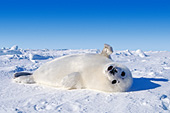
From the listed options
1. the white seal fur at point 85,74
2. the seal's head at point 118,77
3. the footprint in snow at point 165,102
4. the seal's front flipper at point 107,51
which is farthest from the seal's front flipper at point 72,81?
the footprint in snow at point 165,102

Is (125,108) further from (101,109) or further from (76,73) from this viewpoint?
(76,73)

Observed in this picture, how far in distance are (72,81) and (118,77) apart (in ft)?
3.00

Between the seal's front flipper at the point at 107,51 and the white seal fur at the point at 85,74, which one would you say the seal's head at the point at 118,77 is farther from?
the seal's front flipper at the point at 107,51

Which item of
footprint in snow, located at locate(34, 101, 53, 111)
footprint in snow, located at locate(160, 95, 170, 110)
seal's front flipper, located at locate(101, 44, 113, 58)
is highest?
seal's front flipper, located at locate(101, 44, 113, 58)

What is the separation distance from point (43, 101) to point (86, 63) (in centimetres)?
142

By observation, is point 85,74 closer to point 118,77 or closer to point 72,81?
point 72,81

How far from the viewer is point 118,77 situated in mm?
3037

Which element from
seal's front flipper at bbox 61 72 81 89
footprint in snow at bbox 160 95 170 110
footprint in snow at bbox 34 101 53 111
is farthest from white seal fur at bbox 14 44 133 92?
footprint in snow at bbox 34 101 53 111

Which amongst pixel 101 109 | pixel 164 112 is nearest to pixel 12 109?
pixel 101 109

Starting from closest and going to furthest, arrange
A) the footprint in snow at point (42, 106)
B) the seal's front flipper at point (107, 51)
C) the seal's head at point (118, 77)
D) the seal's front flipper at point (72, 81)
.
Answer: the footprint in snow at point (42, 106)
the seal's head at point (118, 77)
the seal's front flipper at point (72, 81)
the seal's front flipper at point (107, 51)

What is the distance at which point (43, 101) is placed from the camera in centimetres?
254

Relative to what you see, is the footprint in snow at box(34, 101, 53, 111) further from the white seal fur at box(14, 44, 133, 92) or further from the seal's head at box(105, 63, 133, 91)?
Answer: the seal's head at box(105, 63, 133, 91)

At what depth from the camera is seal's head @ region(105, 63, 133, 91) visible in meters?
3.03

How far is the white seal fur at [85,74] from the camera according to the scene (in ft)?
10.1
